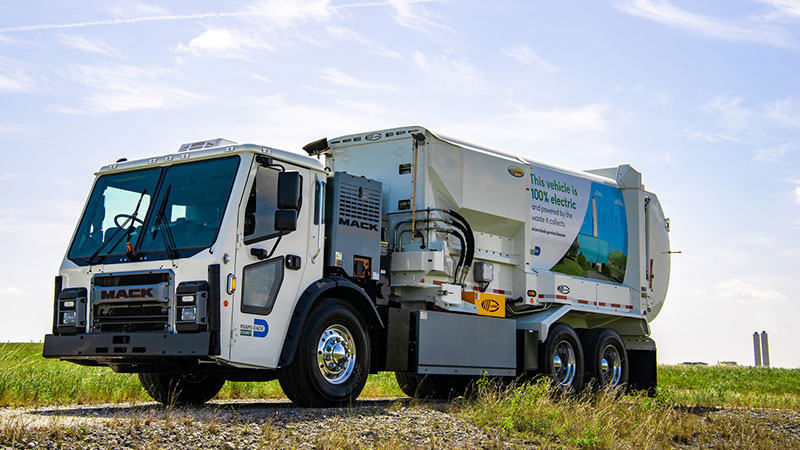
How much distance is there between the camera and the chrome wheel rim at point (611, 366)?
50.8 feet

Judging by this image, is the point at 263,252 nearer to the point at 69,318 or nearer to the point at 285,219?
the point at 285,219

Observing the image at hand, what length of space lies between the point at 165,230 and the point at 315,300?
74.2 inches

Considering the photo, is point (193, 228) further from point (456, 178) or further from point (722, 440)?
point (722, 440)

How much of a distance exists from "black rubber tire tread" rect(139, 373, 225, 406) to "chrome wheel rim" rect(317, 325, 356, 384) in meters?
2.27

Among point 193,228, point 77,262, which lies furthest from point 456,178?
point 77,262

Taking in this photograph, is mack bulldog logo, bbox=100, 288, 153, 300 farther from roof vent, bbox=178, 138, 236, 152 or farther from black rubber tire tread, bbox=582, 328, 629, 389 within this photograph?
black rubber tire tread, bbox=582, 328, 629, 389

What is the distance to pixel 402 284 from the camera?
12.4 m

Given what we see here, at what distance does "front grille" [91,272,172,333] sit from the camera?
974cm

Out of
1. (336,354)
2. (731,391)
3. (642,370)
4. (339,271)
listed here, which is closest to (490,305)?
(339,271)

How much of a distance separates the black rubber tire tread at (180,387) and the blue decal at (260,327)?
8.22ft

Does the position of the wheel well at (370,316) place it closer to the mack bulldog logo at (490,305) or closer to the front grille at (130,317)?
the front grille at (130,317)

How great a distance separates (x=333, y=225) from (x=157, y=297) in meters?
2.40

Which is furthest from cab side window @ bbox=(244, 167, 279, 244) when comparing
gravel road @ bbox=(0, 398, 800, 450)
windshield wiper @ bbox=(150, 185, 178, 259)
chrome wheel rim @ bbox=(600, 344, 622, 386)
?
chrome wheel rim @ bbox=(600, 344, 622, 386)

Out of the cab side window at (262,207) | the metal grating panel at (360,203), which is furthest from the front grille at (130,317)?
the metal grating panel at (360,203)
